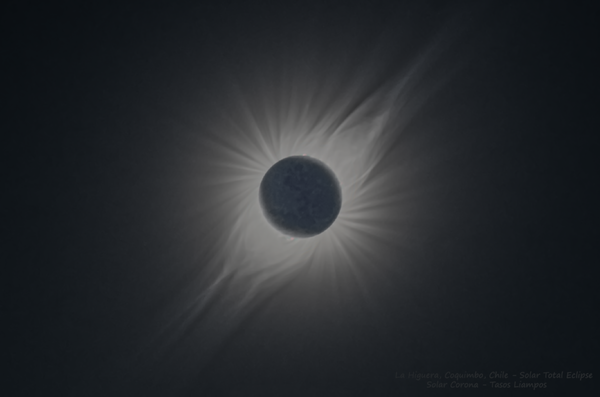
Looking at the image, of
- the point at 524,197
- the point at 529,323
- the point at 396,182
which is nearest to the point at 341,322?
the point at 396,182

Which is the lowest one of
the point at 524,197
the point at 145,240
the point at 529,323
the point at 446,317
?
the point at 145,240

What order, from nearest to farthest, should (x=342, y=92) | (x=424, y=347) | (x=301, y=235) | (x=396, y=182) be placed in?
(x=301, y=235) < (x=342, y=92) < (x=396, y=182) < (x=424, y=347)

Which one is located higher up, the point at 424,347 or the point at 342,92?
the point at 342,92

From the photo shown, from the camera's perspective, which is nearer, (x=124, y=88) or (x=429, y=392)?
(x=124, y=88)

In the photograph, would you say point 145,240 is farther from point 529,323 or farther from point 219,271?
point 529,323

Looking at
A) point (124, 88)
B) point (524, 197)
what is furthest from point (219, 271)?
point (524, 197)

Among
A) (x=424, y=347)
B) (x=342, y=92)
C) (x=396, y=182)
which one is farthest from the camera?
(x=424, y=347)
